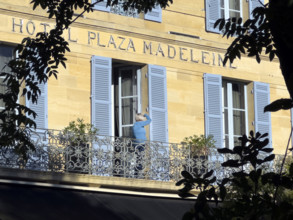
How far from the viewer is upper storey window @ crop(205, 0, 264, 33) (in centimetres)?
1994

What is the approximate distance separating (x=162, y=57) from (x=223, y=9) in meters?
1.99

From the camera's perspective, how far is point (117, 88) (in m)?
19.1

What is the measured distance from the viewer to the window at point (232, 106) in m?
19.6

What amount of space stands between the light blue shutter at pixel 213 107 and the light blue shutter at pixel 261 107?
3.06 feet

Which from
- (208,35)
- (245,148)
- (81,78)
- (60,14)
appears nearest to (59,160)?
(81,78)

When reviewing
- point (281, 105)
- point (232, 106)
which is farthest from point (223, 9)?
point (281, 105)

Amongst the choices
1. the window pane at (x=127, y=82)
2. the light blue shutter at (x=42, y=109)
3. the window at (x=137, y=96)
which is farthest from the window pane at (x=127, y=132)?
the light blue shutter at (x=42, y=109)

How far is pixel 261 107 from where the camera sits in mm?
20188

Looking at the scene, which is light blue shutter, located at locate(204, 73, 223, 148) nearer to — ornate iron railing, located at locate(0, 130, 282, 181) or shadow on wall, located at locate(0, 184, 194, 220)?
ornate iron railing, located at locate(0, 130, 282, 181)

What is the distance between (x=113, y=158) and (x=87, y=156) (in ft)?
1.92

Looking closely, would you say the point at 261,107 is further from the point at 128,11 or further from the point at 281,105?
the point at 281,105

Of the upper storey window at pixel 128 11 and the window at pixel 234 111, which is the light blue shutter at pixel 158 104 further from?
the window at pixel 234 111

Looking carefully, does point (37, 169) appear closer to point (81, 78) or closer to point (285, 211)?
point (81, 78)

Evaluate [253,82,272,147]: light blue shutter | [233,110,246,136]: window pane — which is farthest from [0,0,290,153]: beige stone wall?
[233,110,246,136]: window pane
